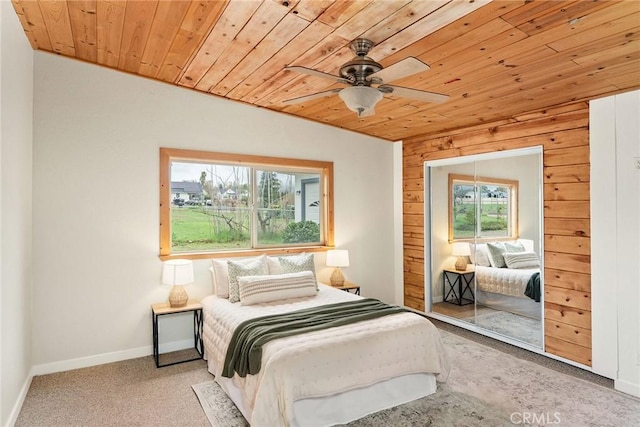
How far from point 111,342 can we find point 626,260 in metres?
4.64

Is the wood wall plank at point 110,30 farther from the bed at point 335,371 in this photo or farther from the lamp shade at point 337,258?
the lamp shade at point 337,258

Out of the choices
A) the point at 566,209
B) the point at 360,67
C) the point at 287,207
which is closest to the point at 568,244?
the point at 566,209

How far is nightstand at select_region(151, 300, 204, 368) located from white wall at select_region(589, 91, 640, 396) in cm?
364

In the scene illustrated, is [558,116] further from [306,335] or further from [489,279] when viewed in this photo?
[306,335]

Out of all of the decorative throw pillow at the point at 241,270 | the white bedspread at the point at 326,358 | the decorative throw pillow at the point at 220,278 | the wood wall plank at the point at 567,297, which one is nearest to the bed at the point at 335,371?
the white bedspread at the point at 326,358

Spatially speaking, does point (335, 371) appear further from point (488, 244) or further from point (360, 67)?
point (488, 244)

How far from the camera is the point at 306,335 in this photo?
102 inches

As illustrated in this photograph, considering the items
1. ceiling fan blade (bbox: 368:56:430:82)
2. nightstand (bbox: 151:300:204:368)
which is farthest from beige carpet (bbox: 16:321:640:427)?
ceiling fan blade (bbox: 368:56:430:82)

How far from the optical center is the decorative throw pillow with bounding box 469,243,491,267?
13.9ft

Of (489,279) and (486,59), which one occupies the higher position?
(486,59)

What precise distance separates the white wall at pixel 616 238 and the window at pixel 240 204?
9.29ft

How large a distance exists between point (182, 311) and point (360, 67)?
272 centimetres

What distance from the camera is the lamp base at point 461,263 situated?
4.53 meters

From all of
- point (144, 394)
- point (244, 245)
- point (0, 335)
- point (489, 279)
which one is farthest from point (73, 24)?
point (489, 279)
